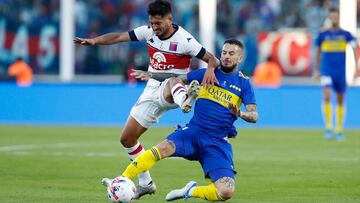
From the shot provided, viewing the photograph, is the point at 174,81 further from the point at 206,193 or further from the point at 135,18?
the point at 135,18

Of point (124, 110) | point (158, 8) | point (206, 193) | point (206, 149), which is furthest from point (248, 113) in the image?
point (124, 110)

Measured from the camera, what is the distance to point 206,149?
33.7ft

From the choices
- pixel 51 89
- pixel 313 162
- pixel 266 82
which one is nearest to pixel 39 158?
pixel 313 162

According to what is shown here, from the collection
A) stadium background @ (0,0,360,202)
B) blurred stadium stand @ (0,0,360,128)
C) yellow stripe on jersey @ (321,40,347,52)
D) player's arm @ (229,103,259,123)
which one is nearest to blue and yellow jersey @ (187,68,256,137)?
player's arm @ (229,103,259,123)

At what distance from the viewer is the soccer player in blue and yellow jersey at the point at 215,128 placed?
10.2m

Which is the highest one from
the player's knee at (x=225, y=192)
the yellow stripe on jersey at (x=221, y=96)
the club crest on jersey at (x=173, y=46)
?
Result: the club crest on jersey at (x=173, y=46)

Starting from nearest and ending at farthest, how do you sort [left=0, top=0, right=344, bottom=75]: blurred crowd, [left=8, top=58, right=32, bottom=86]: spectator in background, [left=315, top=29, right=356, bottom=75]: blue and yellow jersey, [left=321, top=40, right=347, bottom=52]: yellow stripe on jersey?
[left=315, top=29, right=356, bottom=75]: blue and yellow jersey, [left=321, top=40, right=347, bottom=52]: yellow stripe on jersey, [left=0, top=0, right=344, bottom=75]: blurred crowd, [left=8, top=58, right=32, bottom=86]: spectator in background

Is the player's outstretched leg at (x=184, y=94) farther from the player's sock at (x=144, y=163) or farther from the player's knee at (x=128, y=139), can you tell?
the player's knee at (x=128, y=139)

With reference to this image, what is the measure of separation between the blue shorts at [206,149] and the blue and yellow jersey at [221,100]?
0.29 feet

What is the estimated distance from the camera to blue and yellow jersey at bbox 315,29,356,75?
20.9m

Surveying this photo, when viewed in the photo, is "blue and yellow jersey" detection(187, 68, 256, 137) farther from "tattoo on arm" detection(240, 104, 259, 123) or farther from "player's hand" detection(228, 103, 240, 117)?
"player's hand" detection(228, 103, 240, 117)

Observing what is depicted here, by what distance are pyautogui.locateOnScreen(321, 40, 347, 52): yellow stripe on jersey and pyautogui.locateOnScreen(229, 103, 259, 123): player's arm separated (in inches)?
446

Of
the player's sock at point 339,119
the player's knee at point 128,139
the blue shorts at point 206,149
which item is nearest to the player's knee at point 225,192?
the blue shorts at point 206,149

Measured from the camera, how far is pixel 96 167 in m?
14.5
